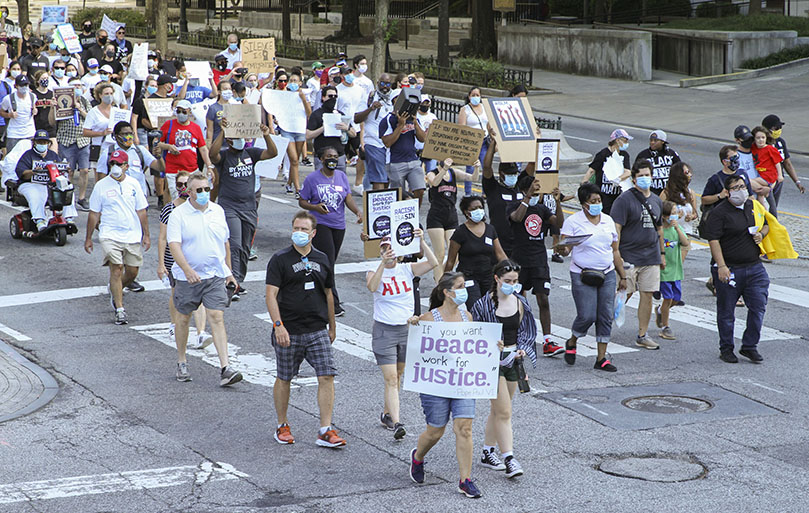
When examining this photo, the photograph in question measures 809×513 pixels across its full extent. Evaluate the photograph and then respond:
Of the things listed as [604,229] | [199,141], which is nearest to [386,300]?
[604,229]

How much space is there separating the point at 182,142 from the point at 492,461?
8804mm

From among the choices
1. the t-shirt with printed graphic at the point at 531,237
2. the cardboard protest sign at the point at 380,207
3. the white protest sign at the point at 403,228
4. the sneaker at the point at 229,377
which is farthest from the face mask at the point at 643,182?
the sneaker at the point at 229,377

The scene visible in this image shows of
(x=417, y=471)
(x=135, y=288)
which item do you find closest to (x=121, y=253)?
(x=135, y=288)

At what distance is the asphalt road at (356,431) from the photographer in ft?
26.3

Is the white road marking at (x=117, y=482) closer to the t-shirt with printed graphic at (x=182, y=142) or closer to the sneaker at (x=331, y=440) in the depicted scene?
the sneaker at (x=331, y=440)

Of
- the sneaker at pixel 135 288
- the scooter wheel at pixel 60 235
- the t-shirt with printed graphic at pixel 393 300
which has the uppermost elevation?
the t-shirt with printed graphic at pixel 393 300

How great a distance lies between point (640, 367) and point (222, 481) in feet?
16.3

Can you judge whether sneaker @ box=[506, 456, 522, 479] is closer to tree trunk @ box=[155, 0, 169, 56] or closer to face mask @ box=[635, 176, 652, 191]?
face mask @ box=[635, 176, 652, 191]

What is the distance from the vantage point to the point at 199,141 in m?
16.3

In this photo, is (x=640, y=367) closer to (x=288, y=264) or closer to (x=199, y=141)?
(x=288, y=264)

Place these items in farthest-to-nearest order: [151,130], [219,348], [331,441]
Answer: [151,130] → [219,348] → [331,441]

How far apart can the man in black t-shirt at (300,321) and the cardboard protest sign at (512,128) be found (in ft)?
15.6

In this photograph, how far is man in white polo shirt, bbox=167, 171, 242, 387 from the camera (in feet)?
34.8

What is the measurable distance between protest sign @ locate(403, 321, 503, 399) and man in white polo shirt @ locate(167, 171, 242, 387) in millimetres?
2778
